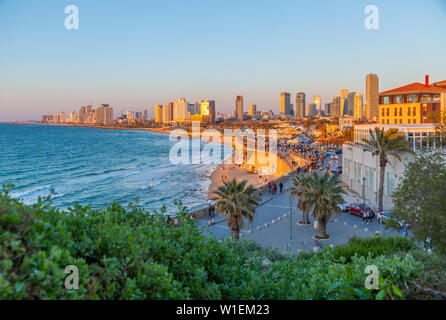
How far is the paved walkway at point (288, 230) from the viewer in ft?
65.5

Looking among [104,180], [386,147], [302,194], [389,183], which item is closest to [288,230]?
[302,194]

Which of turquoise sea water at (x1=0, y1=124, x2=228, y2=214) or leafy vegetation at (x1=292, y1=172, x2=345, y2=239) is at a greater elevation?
leafy vegetation at (x1=292, y1=172, x2=345, y2=239)

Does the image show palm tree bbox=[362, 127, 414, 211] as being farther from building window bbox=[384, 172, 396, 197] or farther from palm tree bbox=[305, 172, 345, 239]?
palm tree bbox=[305, 172, 345, 239]

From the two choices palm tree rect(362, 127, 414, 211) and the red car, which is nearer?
palm tree rect(362, 127, 414, 211)

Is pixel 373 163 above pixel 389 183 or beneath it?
above

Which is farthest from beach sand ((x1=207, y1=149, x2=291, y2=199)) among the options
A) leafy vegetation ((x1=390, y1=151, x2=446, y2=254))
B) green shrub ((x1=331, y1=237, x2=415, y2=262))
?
leafy vegetation ((x1=390, y1=151, x2=446, y2=254))

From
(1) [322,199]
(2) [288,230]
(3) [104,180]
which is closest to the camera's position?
(1) [322,199]

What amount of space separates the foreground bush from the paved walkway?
10.8 metres

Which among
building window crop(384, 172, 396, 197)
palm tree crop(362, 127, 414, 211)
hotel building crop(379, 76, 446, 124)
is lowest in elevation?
building window crop(384, 172, 396, 197)

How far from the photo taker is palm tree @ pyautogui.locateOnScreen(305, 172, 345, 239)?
20.4m

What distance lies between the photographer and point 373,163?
27.9m

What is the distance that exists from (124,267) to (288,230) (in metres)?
18.3

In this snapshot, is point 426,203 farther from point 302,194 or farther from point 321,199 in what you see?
point 302,194

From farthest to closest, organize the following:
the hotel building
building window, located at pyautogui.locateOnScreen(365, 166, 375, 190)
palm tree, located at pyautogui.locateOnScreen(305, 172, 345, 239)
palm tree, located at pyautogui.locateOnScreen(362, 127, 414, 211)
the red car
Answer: the hotel building
building window, located at pyautogui.locateOnScreen(365, 166, 375, 190)
the red car
palm tree, located at pyautogui.locateOnScreen(362, 127, 414, 211)
palm tree, located at pyautogui.locateOnScreen(305, 172, 345, 239)
